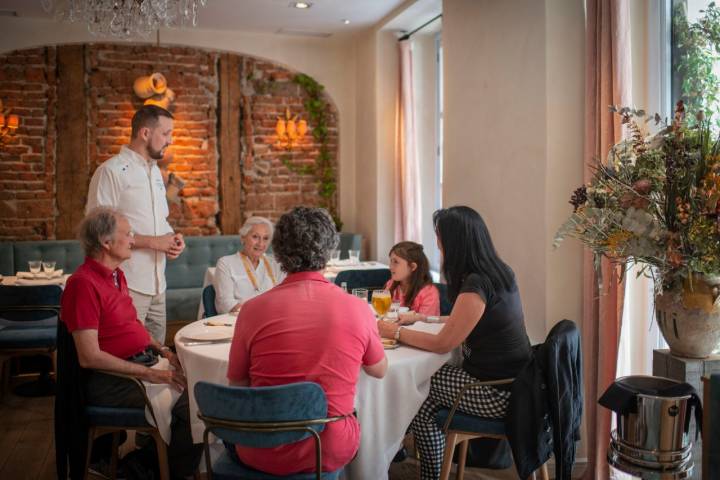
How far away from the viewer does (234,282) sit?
422 centimetres

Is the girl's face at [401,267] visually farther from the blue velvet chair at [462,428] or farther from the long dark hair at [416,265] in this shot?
the blue velvet chair at [462,428]

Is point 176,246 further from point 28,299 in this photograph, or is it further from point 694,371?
point 694,371

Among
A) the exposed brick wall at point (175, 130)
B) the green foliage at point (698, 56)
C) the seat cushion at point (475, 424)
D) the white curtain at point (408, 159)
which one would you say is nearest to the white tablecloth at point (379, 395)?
the seat cushion at point (475, 424)

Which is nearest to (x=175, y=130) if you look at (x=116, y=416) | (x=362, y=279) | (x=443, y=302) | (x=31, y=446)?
(x=362, y=279)

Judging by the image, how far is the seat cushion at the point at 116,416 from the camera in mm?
2961

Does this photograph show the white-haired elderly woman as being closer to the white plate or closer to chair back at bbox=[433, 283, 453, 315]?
the white plate

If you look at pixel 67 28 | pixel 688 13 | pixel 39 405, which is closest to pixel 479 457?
pixel 688 13

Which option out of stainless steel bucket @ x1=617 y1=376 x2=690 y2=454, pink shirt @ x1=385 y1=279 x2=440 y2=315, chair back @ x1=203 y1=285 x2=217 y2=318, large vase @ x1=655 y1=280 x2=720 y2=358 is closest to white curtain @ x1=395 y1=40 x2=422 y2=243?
pink shirt @ x1=385 y1=279 x2=440 y2=315

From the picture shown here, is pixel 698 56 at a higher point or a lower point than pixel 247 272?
higher

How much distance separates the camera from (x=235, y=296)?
4211 millimetres

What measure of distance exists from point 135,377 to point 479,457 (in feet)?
5.10

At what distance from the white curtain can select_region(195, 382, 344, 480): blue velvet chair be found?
4611 mm

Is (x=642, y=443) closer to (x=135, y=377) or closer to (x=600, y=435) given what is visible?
(x=600, y=435)

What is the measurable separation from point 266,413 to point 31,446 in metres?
2.68
